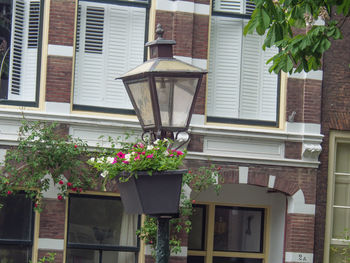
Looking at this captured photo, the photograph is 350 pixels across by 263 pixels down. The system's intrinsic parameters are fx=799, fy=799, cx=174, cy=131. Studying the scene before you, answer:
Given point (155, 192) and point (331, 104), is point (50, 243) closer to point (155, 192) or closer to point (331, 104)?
point (331, 104)

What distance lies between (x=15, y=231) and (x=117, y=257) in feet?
5.36

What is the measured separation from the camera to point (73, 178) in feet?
38.0

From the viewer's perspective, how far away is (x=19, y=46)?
477 inches

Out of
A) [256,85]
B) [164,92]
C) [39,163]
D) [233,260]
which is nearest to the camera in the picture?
[164,92]

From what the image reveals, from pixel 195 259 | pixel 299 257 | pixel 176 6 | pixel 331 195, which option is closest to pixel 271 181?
pixel 331 195

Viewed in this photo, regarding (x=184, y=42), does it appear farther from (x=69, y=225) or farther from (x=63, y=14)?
(x=69, y=225)

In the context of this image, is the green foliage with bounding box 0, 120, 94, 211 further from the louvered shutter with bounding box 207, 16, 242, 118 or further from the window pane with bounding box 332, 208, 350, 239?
the window pane with bounding box 332, 208, 350, 239

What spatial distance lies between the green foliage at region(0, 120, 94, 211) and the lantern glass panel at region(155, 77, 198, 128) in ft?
14.9

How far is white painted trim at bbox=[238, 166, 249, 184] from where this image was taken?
41.1ft

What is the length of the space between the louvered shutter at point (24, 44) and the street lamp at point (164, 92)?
518cm

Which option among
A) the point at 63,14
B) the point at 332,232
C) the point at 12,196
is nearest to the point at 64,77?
the point at 63,14

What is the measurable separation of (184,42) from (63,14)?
1.90 metres

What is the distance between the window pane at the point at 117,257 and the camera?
40.3 feet

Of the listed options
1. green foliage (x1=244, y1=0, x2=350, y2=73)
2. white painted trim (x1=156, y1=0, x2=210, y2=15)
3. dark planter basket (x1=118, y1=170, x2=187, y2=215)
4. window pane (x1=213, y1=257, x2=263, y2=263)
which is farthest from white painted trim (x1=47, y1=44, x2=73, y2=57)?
dark planter basket (x1=118, y1=170, x2=187, y2=215)
